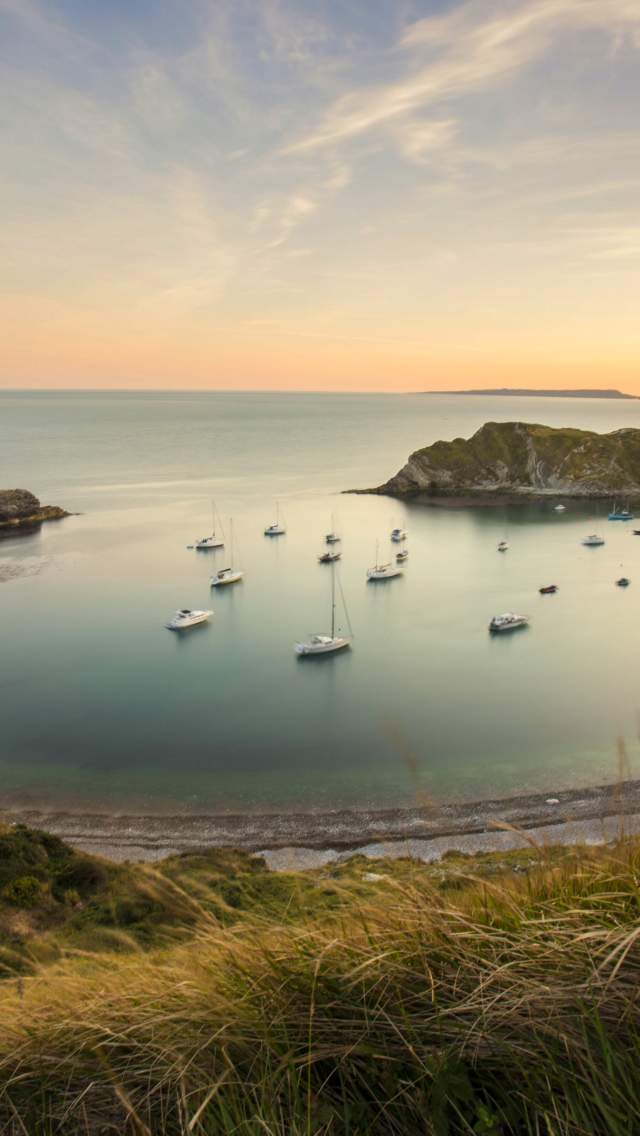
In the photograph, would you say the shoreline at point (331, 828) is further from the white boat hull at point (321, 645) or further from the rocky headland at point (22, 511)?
the rocky headland at point (22, 511)

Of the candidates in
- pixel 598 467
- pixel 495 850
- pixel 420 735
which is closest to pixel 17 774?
pixel 420 735

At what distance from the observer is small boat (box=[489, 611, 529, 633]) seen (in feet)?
147

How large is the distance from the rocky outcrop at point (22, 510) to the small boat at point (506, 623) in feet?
181

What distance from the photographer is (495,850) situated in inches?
802

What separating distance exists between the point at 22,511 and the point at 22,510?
14 cm

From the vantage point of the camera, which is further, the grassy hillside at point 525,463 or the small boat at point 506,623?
the grassy hillside at point 525,463

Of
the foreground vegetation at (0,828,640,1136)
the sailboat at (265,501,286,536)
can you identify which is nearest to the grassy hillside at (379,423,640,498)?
the sailboat at (265,501,286,536)

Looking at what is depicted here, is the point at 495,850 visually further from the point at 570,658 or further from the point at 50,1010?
the point at 570,658

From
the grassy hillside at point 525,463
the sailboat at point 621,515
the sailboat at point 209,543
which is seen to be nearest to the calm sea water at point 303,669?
the sailboat at point 209,543

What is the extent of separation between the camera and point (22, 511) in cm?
7906

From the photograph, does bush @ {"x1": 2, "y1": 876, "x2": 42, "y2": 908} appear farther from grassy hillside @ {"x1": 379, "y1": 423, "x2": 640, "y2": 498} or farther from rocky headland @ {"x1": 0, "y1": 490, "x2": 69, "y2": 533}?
grassy hillside @ {"x1": 379, "y1": 423, "x2": 640, "y2": 498}

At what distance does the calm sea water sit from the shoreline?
1075mm

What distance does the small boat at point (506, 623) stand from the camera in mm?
44844

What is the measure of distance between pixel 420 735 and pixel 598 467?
7992 centimetres
